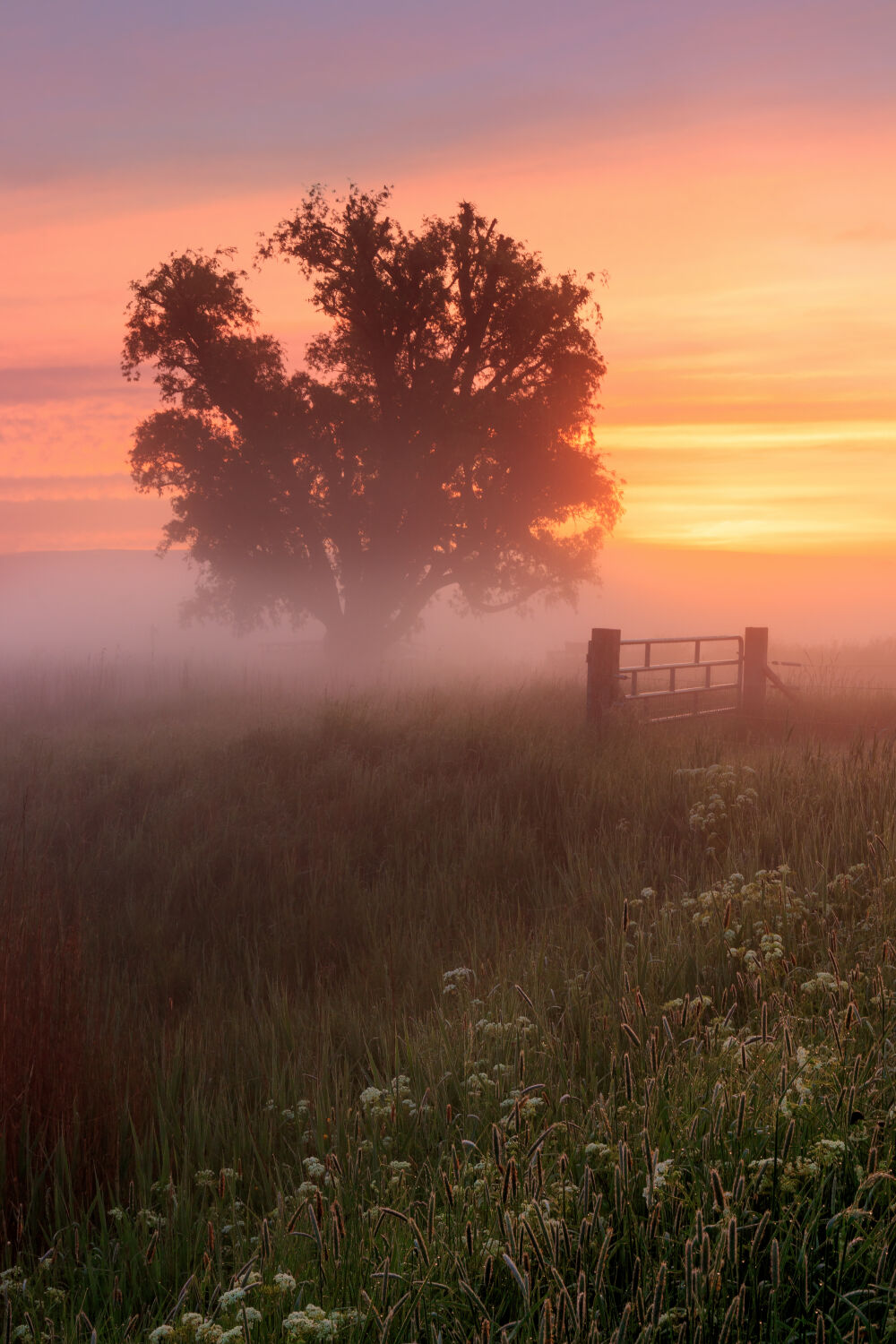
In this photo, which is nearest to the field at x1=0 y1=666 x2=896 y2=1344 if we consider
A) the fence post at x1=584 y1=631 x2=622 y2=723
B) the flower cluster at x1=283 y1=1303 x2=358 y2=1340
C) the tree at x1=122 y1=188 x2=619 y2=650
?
the flower cluster at x1=283 y1=1303 x2=358 y2=1340

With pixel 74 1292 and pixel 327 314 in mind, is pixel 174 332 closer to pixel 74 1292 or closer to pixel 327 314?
pixel 327 314

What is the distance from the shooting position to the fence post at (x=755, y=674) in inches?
616

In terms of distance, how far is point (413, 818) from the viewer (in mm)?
9281

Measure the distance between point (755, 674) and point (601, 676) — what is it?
4453 millimetres

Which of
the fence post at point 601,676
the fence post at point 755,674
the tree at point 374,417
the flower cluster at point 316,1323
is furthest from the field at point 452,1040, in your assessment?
the tree at point 374,417

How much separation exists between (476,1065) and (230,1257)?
120 centimetres

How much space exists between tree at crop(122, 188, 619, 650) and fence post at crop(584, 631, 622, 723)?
37.8 feet

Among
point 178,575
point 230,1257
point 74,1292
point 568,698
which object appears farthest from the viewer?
point 178,575

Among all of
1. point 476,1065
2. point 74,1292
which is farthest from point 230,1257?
point 476,1065

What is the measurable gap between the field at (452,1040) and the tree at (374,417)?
42.7ft

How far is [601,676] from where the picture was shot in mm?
12562

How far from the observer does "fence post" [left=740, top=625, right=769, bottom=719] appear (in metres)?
15.6

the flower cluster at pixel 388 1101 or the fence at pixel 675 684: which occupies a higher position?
the fence at pixel 675 684

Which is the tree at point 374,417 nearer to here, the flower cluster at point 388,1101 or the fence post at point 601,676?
the fence post at point 601,676
